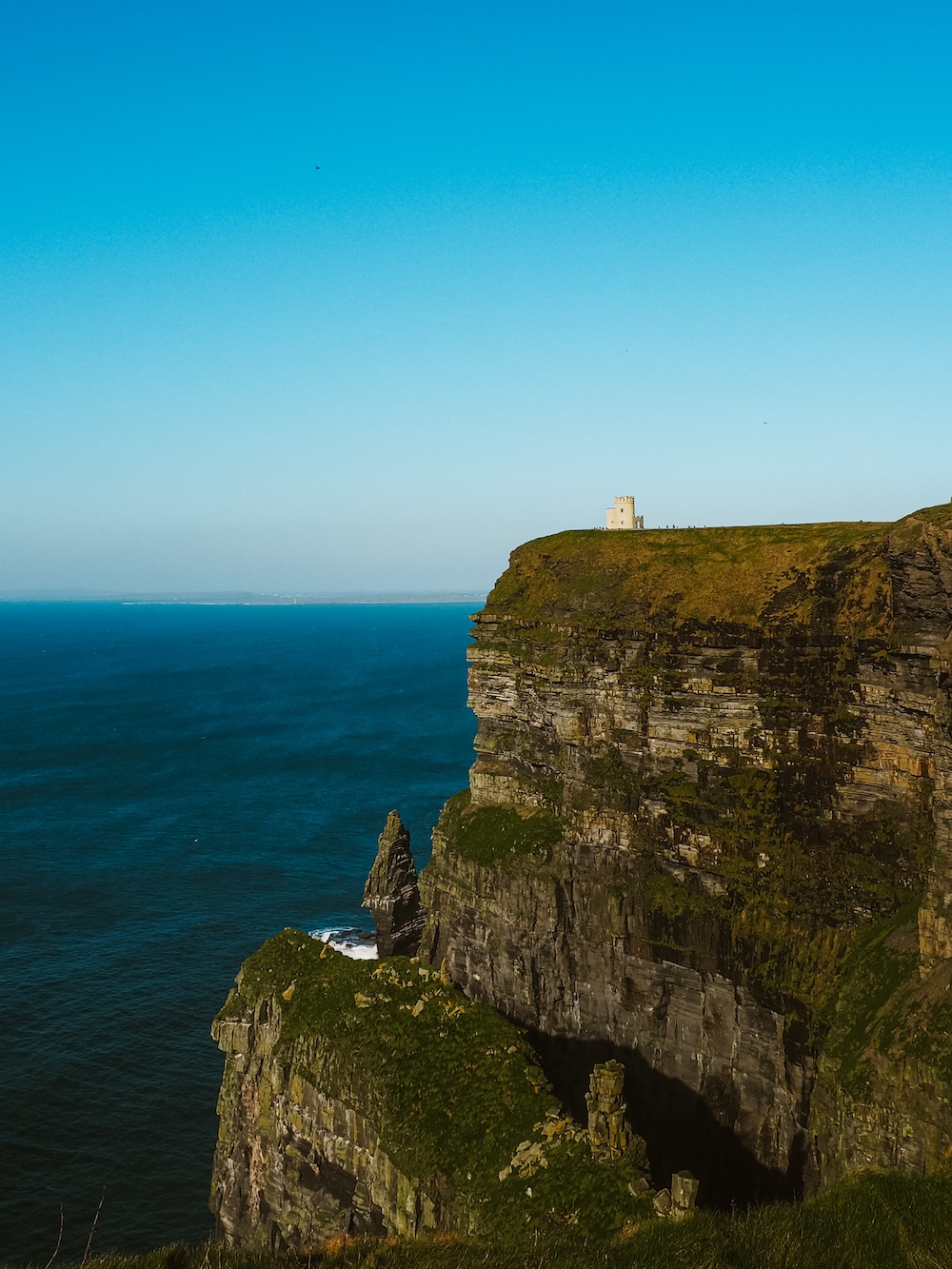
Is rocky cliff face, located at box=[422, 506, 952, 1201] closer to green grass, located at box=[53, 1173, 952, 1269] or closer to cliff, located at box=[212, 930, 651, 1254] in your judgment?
green grass, located at box=[53, 1173, 952, 1269]

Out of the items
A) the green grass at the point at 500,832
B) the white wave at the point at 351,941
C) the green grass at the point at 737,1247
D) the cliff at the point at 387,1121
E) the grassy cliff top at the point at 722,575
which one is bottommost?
the white wave at the point at 351,941

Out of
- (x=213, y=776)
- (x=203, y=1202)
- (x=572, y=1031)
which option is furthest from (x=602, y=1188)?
(x=213, y=776)

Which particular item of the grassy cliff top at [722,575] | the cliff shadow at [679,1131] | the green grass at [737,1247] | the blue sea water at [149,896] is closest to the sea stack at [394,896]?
the blue sea water at [149,896]

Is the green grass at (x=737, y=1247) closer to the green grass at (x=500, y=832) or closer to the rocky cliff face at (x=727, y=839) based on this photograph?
the rocky cliff face at (x=727, y=839)

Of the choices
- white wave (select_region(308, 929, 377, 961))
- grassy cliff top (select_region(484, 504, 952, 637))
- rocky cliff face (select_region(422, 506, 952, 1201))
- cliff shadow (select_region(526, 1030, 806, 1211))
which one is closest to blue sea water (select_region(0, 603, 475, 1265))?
white wave (select_region(308, 929, 377, 961))

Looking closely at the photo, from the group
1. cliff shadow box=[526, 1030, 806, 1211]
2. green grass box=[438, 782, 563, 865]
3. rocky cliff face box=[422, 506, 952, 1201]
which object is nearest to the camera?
rocky cliff face box=[422, 506, 952, 1201]

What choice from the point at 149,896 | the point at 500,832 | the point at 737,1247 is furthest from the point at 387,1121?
the point at 149,896

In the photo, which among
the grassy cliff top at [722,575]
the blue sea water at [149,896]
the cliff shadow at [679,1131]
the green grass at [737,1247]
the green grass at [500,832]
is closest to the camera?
the green grass at [737,1247]
